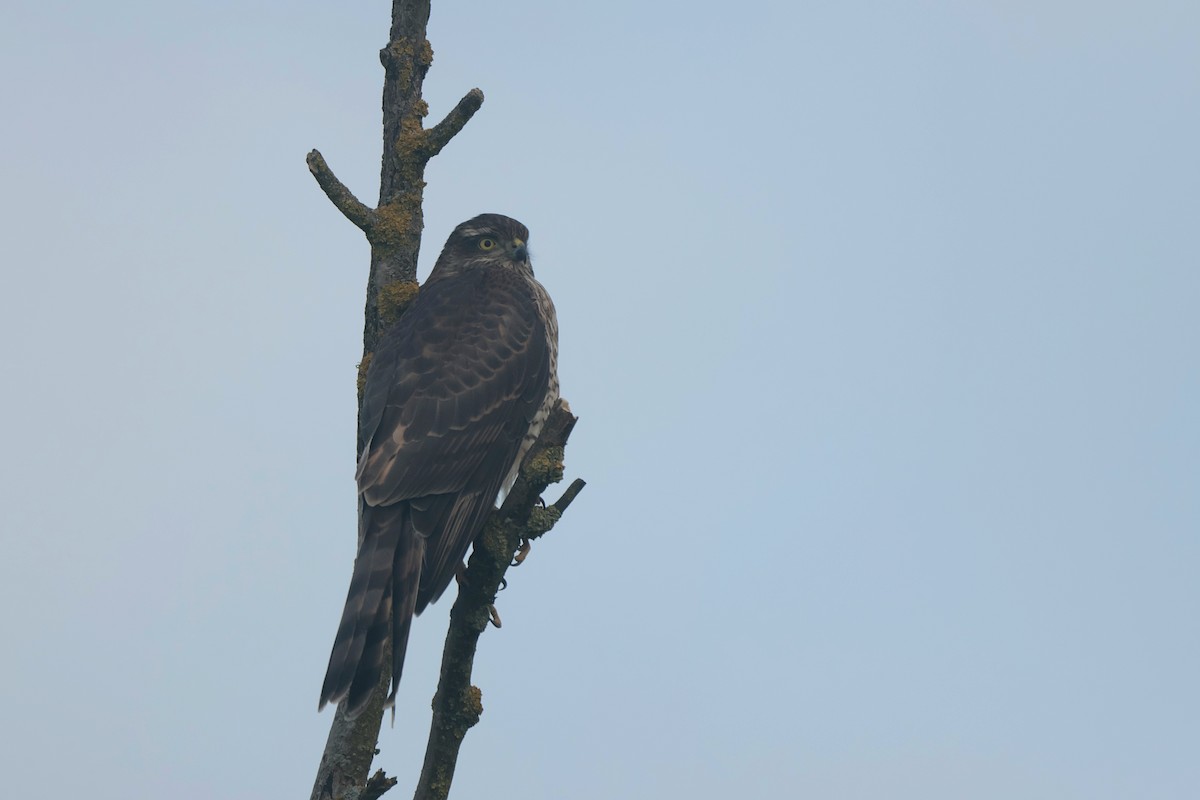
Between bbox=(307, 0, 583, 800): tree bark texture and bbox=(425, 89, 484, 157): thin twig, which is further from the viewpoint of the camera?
bbox=(425, 89, 484, 157): thin twig

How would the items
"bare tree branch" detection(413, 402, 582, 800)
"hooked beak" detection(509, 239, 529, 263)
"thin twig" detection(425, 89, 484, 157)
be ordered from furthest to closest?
"hooked beak" detection(509, 239, 529, 263) < "thin twig" detection(425, 89, 484, 157) < "bare tree branch" detection(413, 402, 582, 800)

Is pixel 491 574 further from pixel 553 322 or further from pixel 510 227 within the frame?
pixel 510 227

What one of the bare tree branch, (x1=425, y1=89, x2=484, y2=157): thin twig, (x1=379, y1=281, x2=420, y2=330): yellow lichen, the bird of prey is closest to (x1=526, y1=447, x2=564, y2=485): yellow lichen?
the bare tree branch

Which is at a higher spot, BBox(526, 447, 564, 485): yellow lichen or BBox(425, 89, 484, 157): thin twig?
BBox(425, 89, 484, 157): thin twig

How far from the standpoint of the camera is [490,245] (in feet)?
28.2

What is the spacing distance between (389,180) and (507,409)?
4.54 feet

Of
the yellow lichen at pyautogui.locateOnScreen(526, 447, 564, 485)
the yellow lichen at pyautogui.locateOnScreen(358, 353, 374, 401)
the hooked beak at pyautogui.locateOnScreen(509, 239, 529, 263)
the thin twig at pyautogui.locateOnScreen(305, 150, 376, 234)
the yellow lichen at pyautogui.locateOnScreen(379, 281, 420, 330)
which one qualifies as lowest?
the yellow lichen at pyautogui.locateOnScreen(526, 447, 564, 485)

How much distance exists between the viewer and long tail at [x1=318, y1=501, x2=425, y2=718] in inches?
233

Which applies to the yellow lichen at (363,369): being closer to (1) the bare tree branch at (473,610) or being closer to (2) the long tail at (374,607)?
(2) the long tail at (374,607)

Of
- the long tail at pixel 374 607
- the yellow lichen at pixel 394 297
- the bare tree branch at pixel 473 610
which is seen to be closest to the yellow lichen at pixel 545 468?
the bare tree branch at pixel 473 610

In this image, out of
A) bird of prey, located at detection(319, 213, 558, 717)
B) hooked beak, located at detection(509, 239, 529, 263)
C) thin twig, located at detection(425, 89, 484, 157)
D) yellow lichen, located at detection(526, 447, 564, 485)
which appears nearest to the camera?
yellow lichen, located at detection(526, 447, 564, 485)

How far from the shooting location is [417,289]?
7.26m

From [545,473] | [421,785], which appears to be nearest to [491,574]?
[545,473]

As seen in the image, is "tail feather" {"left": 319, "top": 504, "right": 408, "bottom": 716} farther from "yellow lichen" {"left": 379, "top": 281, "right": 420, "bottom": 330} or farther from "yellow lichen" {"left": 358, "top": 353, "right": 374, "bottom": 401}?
"yellow lichen" {"left": 379, "top": 281, "right": 420, "bottom": 330}
